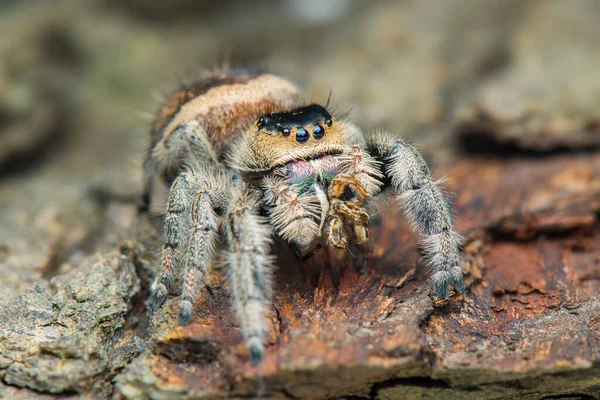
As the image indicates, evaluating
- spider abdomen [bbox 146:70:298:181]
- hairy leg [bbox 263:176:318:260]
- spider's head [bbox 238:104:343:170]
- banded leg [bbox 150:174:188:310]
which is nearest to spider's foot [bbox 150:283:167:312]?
banded leg [bbox 150:174:188:310]

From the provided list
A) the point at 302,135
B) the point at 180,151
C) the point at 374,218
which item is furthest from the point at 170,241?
the point at 374,218

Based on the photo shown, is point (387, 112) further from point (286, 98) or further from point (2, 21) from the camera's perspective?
point (2, 21)

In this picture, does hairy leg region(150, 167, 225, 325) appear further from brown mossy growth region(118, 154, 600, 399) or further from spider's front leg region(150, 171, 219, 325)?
brown mossy growth region(118, 154, 600, 399)

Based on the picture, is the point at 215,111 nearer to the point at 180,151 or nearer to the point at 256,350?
the point at 180,151

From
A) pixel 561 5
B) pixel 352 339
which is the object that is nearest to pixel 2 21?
pixel 352 339

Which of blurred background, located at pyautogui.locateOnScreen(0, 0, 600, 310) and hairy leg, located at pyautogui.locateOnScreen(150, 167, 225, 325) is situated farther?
blurred background, located at pyautogui.locateOnScreen(0, 0, 600, 310)

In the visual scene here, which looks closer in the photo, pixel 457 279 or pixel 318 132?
pixel 457 279

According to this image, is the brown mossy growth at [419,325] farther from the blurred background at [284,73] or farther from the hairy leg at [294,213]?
the blurred background at [284,73]

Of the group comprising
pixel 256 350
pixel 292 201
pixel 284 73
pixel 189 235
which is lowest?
pixel 256 350
